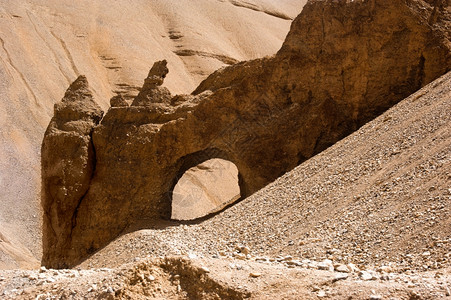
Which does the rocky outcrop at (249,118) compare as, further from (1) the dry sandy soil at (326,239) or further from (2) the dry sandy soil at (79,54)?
(2) the dry sandy soil at (79,54)

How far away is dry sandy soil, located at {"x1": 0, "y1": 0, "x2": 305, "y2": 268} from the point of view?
2402cm

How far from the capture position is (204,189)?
26500 millimetres

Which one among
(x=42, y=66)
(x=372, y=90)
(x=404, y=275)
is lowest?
(x=42, y=66)

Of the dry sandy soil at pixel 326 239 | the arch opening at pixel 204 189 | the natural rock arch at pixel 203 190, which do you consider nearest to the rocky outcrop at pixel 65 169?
the dry sandy soil at pixel 326 239

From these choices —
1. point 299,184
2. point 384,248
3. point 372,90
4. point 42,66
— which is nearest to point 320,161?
point 299,184

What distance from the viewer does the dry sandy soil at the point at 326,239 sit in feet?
22.0

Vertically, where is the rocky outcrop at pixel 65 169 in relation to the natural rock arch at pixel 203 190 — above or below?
above

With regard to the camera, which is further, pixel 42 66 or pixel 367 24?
pixel 42 66

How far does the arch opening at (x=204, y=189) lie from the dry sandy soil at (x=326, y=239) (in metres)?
11.0

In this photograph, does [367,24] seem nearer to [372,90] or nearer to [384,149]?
[372,90]

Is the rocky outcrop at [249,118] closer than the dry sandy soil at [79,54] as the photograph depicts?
Yes

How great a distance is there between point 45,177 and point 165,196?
2.61 meters

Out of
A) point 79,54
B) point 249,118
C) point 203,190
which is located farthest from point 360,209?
point 79,54

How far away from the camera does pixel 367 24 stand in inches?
552
